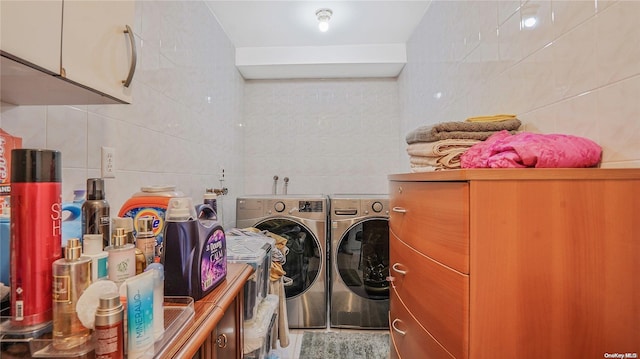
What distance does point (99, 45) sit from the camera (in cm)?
61

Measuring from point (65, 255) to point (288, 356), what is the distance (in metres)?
1.63

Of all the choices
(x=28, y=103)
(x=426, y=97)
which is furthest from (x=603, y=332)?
(x=426, y=97)

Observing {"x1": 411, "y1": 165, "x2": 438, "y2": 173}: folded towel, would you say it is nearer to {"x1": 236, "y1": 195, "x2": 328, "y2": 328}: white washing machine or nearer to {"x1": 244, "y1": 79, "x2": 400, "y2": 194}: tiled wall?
{"x1": 236, "y1": 195, "x2": 328, "y2": 328}: white washing machine

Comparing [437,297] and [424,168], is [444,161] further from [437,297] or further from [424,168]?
[437,297]

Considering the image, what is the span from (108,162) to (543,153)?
Result: 138 centimetres

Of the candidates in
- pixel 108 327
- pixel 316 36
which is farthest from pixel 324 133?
pixel 108 327

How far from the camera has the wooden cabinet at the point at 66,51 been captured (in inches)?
17.3

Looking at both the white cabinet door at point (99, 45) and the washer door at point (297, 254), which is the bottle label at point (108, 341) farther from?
the washer door at point (297, 254)

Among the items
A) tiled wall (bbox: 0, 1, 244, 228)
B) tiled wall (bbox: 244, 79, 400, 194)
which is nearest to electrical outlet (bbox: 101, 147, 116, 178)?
tiled wall (bbox: 0, 1, 244, 228)

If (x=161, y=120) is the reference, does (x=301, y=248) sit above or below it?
below

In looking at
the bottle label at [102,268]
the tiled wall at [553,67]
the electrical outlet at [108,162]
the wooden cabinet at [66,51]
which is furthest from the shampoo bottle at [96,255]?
the tiled wall at [553,67]

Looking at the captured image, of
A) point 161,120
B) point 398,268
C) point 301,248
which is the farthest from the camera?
point 301,248

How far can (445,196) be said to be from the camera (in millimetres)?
743

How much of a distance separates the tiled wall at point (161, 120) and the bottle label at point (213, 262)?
485mm
